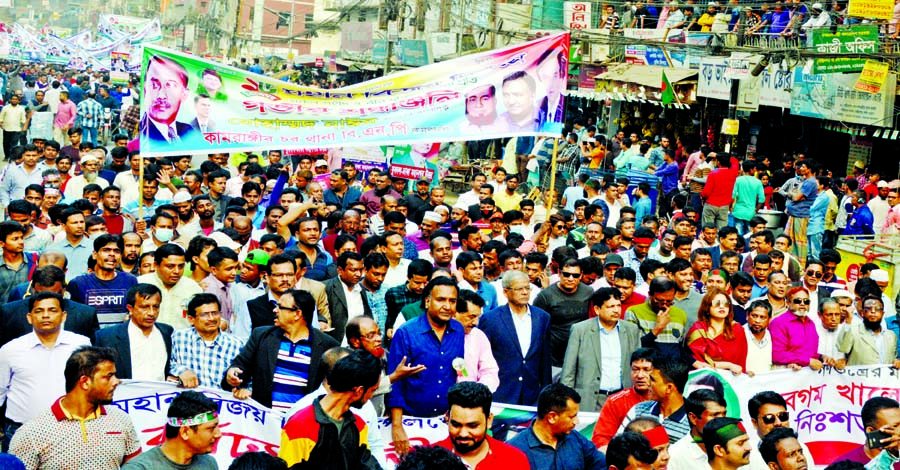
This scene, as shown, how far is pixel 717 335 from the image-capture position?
8.43m

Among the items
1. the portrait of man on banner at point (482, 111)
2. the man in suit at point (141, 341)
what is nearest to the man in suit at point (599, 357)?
the man in suit at point (141, 341)

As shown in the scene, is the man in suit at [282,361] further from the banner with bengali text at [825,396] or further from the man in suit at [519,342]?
the banner with bengali text at [825,396]

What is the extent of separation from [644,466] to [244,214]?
7.07 metres

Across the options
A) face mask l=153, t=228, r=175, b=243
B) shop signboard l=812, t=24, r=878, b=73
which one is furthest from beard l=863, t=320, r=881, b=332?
shop signboard l=812, t=24, r=878, b=73

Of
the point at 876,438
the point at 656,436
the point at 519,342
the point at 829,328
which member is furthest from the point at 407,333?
the point at 829,328

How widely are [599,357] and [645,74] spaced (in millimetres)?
18082

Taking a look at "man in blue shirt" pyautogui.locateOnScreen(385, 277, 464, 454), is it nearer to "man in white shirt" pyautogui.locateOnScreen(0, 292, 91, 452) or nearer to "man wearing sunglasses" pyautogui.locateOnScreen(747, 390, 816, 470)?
"man wearing sunglasses" pyautogui.locateOnScreen(747, 390, 816, 470)

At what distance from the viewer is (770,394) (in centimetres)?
681

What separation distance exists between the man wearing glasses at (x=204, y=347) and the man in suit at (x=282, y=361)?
339mm

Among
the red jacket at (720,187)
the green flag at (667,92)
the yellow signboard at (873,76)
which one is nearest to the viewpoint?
the red jacket at (720,187)

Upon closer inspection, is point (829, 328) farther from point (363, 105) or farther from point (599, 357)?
point (363, 105)

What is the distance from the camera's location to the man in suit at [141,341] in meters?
7.40

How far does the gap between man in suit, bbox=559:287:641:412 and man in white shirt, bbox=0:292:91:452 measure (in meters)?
3.07

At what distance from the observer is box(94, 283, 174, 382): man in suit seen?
7398 mm
